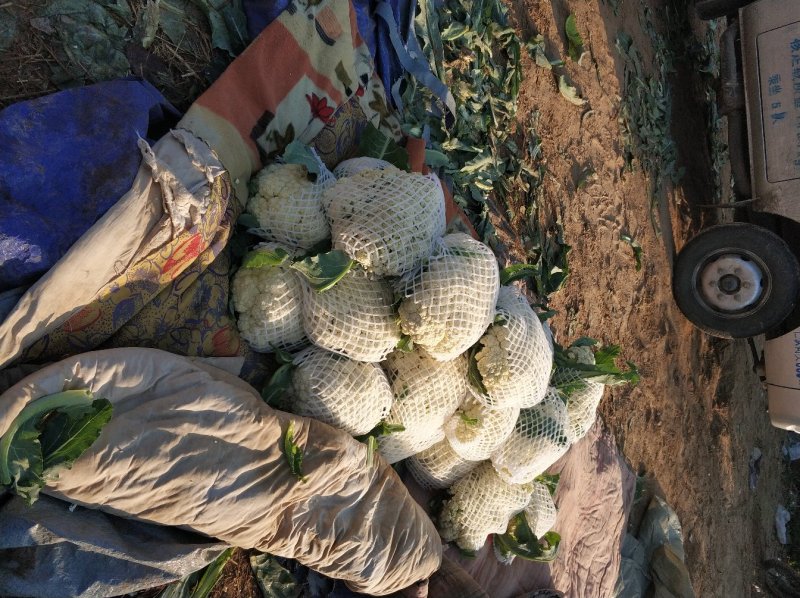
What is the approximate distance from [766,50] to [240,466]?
462cm

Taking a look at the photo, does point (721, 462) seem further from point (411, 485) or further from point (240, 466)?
point (240, 466)

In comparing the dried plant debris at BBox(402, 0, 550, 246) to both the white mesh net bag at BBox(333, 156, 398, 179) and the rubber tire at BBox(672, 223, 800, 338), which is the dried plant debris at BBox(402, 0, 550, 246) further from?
the rubber tire at BBox(672, 223, 800, 338)

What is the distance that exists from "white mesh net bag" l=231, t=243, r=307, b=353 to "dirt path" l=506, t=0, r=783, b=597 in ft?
7.75

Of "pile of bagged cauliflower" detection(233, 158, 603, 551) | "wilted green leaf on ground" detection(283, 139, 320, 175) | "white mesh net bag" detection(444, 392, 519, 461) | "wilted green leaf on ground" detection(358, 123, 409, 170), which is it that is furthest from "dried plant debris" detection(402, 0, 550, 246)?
"white mesh net bag" detection(444, 392, 519, 461)

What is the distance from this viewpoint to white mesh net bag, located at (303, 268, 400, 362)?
2.13 meters

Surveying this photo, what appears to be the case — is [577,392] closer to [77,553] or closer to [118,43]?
[77,553]

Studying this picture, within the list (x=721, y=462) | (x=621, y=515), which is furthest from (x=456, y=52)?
(x=721, y=462)

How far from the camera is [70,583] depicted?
1.62 m

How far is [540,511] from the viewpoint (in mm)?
3139

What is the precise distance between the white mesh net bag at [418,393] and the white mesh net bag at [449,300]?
11cm

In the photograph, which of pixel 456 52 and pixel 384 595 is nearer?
pixel 384 595

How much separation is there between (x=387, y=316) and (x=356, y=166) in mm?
649

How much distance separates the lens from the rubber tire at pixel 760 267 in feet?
13.9

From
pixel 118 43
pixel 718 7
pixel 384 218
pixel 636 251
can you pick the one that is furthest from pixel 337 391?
pixel 718 7
